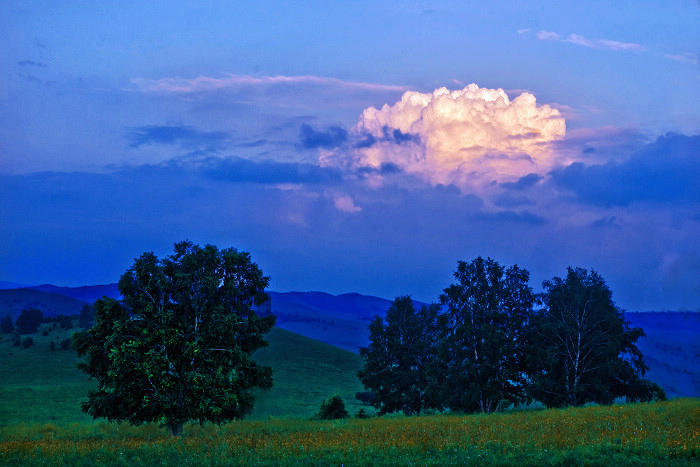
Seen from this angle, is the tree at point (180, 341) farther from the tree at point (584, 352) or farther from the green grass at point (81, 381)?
the tree at point (584, 352)

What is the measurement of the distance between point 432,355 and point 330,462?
143ft

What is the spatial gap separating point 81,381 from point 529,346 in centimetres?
7357

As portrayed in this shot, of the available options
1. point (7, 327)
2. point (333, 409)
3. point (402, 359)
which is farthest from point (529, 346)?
point (7, 327)

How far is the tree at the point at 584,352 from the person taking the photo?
179 feet

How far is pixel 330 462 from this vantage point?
2208cm

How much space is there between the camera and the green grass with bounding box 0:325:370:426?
73.6 metres

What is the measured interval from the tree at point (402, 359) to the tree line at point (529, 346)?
9.27ft

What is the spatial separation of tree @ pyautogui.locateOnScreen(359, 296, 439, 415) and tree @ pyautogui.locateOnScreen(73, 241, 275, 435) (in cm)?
2727

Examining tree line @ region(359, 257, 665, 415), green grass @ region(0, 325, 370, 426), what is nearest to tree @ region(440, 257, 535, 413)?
tree line @ region(359, 257, 665, 415)

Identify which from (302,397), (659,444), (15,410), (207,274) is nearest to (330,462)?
(659,444)

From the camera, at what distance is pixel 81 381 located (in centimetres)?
9556

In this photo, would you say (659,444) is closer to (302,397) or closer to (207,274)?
(207,274)

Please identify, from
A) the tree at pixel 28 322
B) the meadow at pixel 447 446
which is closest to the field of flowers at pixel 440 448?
the meadow at pixel 447 446

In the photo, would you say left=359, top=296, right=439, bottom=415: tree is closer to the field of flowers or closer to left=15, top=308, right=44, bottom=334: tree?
the field of flowers
